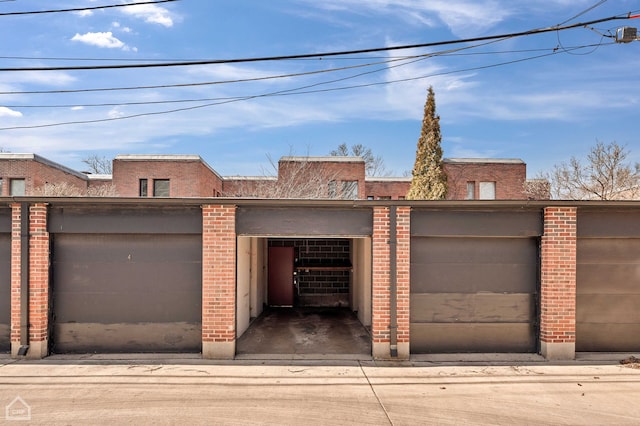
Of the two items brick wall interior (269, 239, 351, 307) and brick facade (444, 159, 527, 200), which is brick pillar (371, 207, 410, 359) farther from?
brick facade (444, 159, 527, 200)

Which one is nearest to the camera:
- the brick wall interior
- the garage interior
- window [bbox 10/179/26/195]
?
the garage interior

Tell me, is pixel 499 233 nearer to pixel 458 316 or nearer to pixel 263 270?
pixel 458 316

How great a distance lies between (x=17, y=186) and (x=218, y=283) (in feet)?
66.1

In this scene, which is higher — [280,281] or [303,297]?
[280,281]

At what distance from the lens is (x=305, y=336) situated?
883 centimetres

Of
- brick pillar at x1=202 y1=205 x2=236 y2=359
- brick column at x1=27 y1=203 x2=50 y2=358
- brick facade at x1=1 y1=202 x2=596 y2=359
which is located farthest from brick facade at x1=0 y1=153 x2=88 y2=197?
brick pillar at x1=202 y1=205 x2=236 y2=359

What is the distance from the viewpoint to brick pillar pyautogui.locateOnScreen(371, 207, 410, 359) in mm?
7145

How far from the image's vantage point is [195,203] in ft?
23.3

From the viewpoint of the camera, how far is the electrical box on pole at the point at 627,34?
672cm

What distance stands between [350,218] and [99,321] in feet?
18.1

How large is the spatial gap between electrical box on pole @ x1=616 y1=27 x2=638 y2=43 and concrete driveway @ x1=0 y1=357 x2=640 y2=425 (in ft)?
20.3

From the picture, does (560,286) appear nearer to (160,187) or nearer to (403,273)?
(403,273)

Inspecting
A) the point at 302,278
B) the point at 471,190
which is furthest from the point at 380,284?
the point at 471,190

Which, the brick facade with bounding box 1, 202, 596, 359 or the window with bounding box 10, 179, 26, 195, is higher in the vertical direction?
the window with bounding box 10, 179, 26, 195
